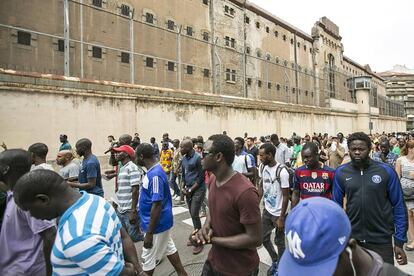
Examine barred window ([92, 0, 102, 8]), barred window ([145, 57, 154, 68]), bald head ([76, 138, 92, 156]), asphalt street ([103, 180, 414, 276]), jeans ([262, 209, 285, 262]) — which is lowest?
Answer: asphalt street ([103, 180, 414, 276])

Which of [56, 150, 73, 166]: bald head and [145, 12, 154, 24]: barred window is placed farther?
[145, 12, 154, 24]: barred window

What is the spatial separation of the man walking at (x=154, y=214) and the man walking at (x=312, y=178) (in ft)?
5.64

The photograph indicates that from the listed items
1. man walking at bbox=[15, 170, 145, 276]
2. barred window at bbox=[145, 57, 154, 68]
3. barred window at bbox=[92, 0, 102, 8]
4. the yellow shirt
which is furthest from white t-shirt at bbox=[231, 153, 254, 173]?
barred window at bbox=[92, 0, 102, 8]

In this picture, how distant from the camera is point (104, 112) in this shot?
540 inches

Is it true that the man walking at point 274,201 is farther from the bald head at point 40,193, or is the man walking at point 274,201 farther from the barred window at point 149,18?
the barred window at point 149,18

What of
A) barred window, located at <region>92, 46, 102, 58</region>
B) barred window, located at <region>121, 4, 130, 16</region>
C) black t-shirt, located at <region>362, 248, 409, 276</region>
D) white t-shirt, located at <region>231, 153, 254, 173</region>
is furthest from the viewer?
barred window, located at <region>121, 4, 130, 16</region>

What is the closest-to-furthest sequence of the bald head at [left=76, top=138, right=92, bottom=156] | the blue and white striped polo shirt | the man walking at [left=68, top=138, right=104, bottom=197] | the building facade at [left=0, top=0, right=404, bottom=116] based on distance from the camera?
the blue and white striped polo shirt, the man walking at [left=68, top=138, right=104, bottom=197], the bald head at [left=76, top=138, right=92, bottom=156], the building facade at [left=0, top=0, right=404, bottom=116]

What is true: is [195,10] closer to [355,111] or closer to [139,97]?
[139,97]

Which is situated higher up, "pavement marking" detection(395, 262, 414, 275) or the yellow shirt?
the yellow shirt

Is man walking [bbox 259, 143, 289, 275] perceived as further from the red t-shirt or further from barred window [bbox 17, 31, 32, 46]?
barred window [bbox 17, 31, 32, 46]

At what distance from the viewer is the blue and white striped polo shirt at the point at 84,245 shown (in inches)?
73.7

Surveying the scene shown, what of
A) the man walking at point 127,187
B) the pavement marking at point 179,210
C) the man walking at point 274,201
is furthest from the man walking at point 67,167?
the pavement marking at point 179,210

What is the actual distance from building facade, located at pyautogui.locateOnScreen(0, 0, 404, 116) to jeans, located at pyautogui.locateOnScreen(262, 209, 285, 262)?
11417 millimetres

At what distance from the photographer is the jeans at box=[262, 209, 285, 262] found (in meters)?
4.39
